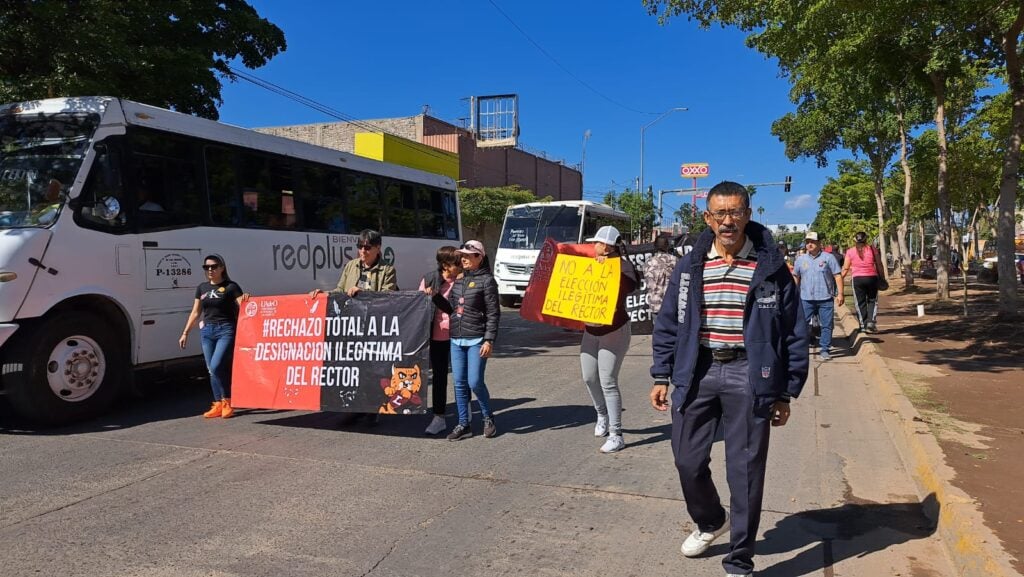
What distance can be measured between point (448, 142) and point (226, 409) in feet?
107

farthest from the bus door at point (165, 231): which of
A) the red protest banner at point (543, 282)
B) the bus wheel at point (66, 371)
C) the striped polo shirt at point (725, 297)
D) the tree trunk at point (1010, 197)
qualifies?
the tree trunk at point (1010, 197)

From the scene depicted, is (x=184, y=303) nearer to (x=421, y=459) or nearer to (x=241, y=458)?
(x=241, y=458)

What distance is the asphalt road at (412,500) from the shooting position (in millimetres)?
3799

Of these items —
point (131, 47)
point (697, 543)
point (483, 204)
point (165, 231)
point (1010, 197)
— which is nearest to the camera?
point (697, 543)

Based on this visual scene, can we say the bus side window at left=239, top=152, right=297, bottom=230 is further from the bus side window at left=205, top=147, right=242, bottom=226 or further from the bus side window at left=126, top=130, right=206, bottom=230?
the bus side window at left=126, top=130, right=206, bottom=230

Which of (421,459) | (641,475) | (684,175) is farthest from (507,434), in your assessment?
(684,175)

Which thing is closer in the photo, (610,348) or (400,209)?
(610,348)

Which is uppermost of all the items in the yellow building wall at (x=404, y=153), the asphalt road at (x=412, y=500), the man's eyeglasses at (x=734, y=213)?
the yellow building wall at (x=404, y=153)

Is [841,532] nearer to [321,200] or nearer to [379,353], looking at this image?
[379,353]

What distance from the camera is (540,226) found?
61.5 feet

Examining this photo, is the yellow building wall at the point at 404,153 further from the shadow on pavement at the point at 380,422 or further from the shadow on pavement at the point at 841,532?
the shadow on pavement at the point at 841,532

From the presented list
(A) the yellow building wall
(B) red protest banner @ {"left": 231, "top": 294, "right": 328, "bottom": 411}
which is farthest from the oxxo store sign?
(B) red protest banner @ {"left": 231, "top": 294, "right": 328, "bottom": 411}

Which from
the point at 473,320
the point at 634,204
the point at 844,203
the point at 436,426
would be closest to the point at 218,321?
the point at 436,426

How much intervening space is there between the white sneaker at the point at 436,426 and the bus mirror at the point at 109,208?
3.95 metres
